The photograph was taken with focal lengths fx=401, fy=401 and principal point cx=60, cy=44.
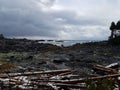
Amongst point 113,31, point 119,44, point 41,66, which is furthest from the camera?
point 113,31

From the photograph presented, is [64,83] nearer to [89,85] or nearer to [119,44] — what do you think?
[89,85]

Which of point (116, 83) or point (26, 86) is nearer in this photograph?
point (26, 86)

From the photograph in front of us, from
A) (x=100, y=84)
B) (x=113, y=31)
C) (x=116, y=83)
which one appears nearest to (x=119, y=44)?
(x=113, y=31)

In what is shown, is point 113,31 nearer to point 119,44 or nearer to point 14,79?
point 119,44

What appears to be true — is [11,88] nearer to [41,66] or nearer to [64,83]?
[64,83]

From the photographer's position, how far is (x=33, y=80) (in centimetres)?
1720

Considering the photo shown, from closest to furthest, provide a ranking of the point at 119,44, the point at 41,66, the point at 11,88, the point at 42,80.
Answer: the point at 11,88, the point at 42,80, the point at 41,66, the point at 119,44

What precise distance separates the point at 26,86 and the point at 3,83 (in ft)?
3.59

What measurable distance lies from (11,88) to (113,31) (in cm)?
5300

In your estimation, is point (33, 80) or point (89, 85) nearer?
point (89, 85)

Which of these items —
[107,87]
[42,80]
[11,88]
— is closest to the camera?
[107,87]

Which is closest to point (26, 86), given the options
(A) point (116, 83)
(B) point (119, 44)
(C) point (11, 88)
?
(C) point (11, 88)

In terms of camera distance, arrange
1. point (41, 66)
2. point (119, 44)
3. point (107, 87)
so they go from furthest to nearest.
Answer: point (119, 44)
point (41, 66)
point (107, 87)

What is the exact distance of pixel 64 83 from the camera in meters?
16.5
